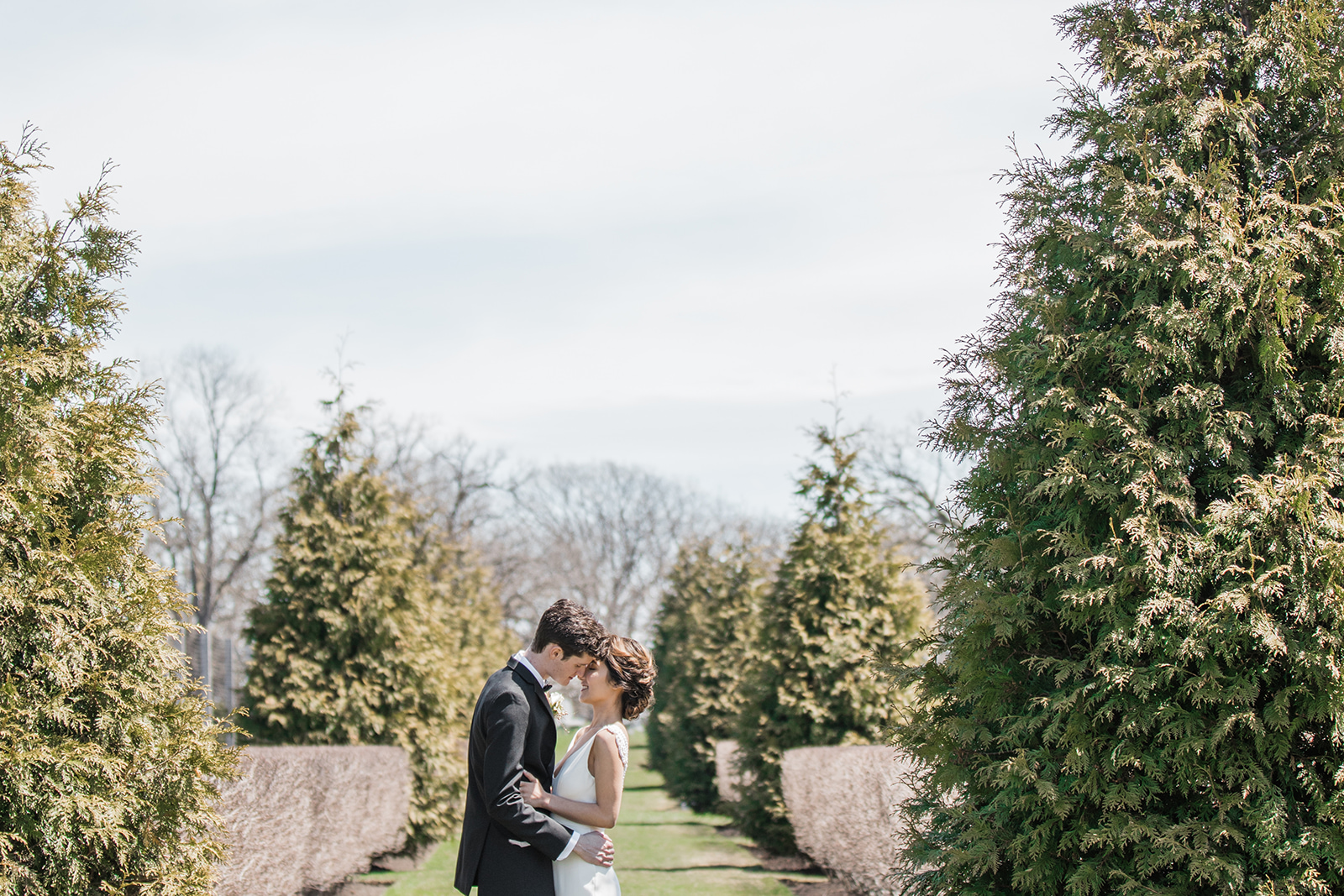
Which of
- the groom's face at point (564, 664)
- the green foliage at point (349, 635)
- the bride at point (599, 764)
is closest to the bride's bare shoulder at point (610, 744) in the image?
the bride at point (599, 764)

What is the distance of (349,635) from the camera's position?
11297mm

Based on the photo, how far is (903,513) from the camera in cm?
3494

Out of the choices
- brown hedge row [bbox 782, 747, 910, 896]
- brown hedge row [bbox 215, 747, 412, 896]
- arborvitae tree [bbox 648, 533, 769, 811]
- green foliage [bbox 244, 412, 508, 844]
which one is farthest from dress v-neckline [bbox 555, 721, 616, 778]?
arborvitae tree [bbox 648, 533, 769, 811]

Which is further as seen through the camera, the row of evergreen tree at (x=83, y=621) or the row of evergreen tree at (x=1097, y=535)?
the row of evergreen tree at (x=83, y=621)

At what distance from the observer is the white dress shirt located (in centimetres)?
408

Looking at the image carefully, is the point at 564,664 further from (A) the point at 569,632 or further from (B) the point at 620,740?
(B) the point at 620,740

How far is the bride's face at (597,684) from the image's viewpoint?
443cm

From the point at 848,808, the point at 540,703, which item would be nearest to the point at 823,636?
the point at 848,808

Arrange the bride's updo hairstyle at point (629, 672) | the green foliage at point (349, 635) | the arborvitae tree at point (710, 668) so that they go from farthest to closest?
the arborvitae tree at point (710, 668)
the green foliage at point (349, 635)
the bride's updo hairstyle at point (629, 672)

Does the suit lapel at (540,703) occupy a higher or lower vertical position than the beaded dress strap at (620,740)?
higher

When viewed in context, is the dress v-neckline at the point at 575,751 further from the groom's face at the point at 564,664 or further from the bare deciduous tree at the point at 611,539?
the bare deciduous tree at the point at 611,539

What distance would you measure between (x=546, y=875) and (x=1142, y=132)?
4489 mm

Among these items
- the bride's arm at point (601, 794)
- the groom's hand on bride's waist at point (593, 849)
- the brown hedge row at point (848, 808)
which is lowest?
the brown hedge row at point (848, 808)

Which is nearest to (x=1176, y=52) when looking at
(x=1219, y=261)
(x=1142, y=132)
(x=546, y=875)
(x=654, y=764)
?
(x=1142, y=132)
